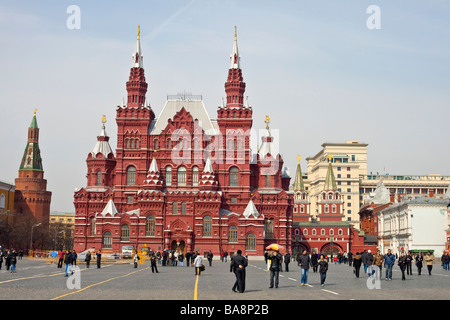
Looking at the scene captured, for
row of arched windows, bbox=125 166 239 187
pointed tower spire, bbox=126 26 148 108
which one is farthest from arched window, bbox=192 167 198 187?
pointed tower spire, bbox=126 26 148 108

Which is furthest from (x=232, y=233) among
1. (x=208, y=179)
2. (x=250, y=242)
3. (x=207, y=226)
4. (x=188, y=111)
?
(x=188, y=111)

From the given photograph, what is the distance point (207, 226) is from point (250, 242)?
674cm

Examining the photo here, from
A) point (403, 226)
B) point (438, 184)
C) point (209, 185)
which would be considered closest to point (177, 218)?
point (209, 185)

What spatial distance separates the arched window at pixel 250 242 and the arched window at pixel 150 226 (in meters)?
13.9

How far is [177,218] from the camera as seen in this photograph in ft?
299

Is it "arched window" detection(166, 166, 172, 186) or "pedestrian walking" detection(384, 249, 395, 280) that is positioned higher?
"arched window" detection(166, 166, 172, 186)

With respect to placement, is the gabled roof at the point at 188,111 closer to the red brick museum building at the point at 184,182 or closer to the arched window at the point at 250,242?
the red brick museum building at the point at 184,182

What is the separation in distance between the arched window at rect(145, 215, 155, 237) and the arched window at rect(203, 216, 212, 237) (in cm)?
754

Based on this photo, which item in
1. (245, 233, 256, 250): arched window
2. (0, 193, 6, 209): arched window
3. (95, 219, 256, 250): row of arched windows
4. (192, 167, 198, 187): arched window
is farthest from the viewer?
(0, 193, 6, 209): arched window

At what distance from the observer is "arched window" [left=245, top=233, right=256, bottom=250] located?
9019 cm

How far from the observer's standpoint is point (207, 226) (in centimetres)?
9075

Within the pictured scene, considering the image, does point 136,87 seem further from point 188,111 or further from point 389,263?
point 389,263

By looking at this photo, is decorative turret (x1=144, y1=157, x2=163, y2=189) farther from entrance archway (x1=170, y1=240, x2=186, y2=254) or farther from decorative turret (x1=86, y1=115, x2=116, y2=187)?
decorative turret (x1=86, y1=115, x2=116, y2=187)

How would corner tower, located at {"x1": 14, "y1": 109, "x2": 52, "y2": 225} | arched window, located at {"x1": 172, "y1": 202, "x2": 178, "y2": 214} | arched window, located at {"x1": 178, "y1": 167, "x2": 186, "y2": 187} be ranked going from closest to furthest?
arched window, located at {"x1": 172, "y1": 202, "x2": 178, "y2": 214} < arched window, located at {"x1": 178, "y1": 167, "x2": 186, "y2": 187} < corner tower, located at {"x1": 14, "y1": 109, "x2": 52, "y2": 225}
